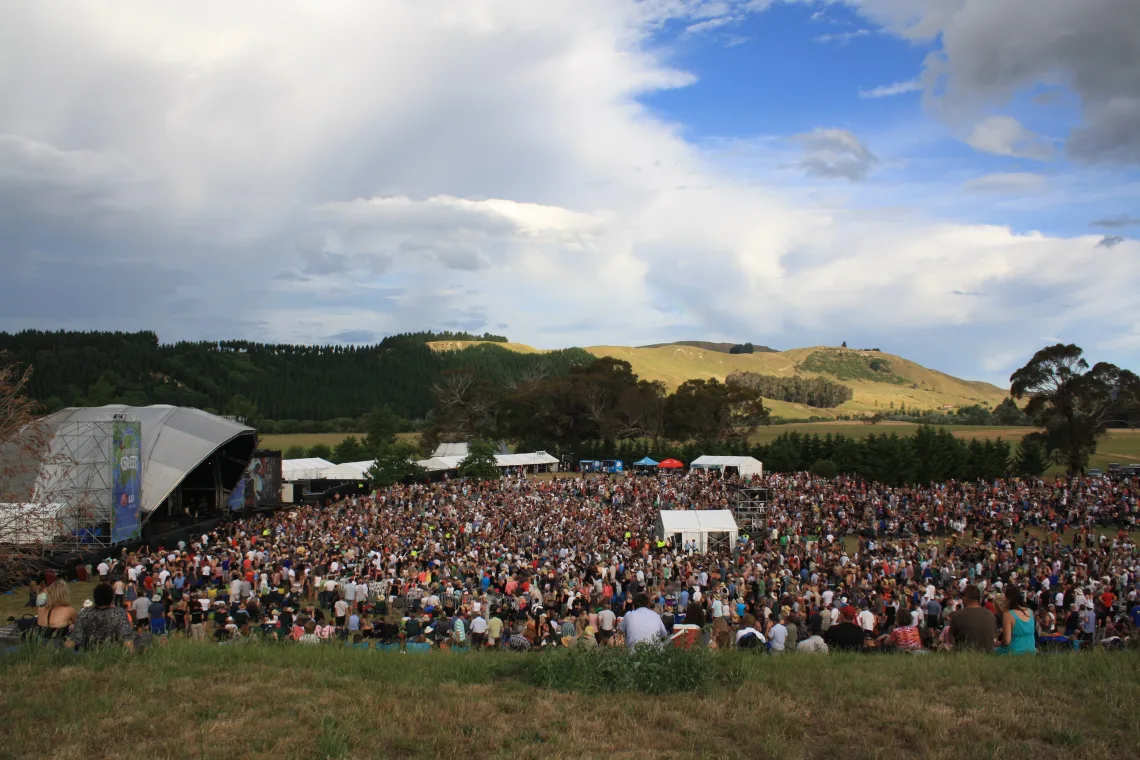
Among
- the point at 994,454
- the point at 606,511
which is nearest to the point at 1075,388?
the point at 994,454

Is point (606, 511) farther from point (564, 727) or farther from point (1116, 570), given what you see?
point (564, 727)

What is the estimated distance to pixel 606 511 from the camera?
105ft

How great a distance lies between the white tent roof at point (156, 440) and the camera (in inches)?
1065

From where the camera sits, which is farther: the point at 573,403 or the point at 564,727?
the point at 573,403

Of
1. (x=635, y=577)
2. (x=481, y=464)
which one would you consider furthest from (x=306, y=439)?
(x=635, y=577)

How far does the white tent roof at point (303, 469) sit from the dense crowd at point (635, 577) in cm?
1078

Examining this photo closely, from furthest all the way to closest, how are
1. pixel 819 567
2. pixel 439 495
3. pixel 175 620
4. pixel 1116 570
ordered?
pixel 439 495 → pixel 819 567 → pixel 1116 570 → pixel 175 620

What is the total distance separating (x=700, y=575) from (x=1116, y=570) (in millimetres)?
9060

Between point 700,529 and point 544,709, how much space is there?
20.1 metres

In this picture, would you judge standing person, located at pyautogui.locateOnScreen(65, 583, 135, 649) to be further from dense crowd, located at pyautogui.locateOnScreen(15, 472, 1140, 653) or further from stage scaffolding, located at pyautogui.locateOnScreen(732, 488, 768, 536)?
stage scaffolding, located at pyautogui.locateOnScreen(732, 488, 768, 536)

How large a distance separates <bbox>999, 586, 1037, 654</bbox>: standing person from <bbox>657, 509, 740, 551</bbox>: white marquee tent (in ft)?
58.7

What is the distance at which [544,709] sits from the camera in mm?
6004

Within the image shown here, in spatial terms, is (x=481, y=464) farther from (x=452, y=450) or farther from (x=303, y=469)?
(x=452, y=450)

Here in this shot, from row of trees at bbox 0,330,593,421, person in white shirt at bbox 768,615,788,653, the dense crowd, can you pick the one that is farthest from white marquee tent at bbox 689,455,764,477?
row of trees at bbox 0,330,593,421
